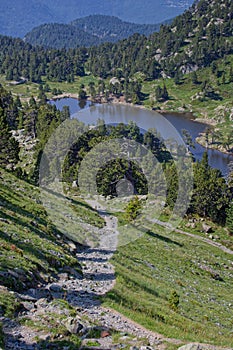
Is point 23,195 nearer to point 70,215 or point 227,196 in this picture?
point 70,215

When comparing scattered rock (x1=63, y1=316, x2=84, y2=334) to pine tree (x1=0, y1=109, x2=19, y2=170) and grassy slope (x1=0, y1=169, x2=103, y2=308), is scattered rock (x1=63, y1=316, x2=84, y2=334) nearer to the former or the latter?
grassy slope (x1=0, y1=169, x2=103, y2=308)

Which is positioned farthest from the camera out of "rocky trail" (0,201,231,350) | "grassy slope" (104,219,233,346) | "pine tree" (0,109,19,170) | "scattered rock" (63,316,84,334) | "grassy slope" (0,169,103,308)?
"pine tree" (0,109,19,170)

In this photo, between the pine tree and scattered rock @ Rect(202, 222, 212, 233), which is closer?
scattered rock @ Rect(202, 222, 212, 233)

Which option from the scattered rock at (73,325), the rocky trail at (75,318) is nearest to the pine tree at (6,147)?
the rocky trail at (75,318)

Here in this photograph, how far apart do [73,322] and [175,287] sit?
20628 millimetres

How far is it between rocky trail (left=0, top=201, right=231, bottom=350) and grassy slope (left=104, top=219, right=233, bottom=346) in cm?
116

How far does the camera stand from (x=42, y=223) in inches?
1671

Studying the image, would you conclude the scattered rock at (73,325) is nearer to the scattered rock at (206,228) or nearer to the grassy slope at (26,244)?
the grassy slope at (26,244)

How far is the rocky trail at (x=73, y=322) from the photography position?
20.2 m

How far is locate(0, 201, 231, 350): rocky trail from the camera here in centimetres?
2017

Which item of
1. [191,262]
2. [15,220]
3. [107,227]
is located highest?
[15,220]

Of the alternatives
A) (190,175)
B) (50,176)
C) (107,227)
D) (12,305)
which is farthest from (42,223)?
(190,175)

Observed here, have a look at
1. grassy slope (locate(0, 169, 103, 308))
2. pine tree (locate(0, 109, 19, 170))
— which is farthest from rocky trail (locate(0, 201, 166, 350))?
pine tree (locate(0, 109, 19, 170))

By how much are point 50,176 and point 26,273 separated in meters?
62.6
